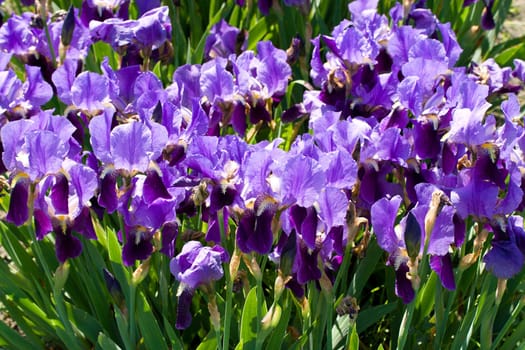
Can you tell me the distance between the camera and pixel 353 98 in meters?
2.32

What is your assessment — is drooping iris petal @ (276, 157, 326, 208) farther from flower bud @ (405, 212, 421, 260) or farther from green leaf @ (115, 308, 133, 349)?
green leaf @ (115, 308, 133, 349)

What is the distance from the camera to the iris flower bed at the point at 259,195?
169 cm

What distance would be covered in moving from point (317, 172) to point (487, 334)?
0.77 metres

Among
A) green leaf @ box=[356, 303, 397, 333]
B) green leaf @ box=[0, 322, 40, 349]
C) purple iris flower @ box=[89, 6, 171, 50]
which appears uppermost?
purple iris flower @ box=[89, 6, 171, 50]

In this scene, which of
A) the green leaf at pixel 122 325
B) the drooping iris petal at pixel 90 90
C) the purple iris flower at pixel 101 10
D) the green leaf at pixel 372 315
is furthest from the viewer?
the purple iris flower at pixel 101 10

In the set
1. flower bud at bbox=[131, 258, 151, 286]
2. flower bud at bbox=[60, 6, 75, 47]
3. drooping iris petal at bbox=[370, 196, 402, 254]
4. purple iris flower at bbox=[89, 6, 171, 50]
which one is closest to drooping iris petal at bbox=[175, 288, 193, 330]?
flower bud at bbox=[131, 258, 151, 286]

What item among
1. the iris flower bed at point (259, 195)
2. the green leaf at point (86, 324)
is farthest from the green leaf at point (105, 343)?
the green leaf at point (86, 324)

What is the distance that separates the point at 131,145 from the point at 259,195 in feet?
1.15

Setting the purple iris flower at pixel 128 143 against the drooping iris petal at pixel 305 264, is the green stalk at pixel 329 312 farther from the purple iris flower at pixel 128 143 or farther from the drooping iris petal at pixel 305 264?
the purple iris flower at pixel 128 143

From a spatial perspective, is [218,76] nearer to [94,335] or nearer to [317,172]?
[317,172]

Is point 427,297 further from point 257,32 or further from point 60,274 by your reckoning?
point 257,32

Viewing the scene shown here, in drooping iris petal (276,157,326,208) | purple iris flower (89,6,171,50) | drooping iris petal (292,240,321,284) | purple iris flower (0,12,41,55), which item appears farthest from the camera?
purple iris flower (0,12,41,55)

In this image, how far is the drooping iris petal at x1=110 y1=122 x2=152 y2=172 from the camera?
5.65 ft

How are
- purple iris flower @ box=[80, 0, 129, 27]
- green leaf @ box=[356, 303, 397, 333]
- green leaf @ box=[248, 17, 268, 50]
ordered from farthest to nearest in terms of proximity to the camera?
green leaf @ box=[248, 17, 268, 50] → purple iris flower @ box=[80, 0, 129, 27] → green leaf @ box=[356, 303, 397, 333]
